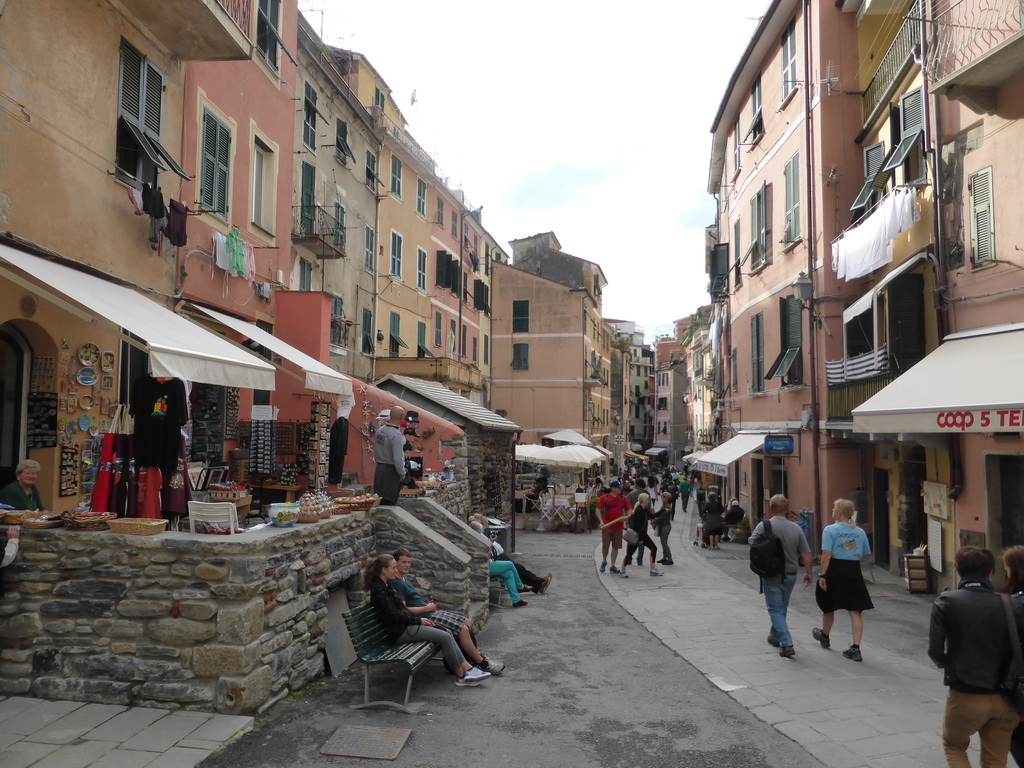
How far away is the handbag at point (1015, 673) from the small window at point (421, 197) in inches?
Answer: 899

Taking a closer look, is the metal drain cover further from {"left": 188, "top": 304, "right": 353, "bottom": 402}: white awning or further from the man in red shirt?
the man in red shirt

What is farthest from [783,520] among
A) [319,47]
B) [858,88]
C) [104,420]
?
[319,47]

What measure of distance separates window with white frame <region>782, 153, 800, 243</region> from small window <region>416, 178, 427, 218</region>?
1257 cm

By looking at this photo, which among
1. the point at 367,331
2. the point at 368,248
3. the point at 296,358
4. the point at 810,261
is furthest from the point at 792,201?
the point at 296,358

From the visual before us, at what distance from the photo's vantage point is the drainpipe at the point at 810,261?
15.1 m

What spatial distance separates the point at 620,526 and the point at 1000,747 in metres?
10.3

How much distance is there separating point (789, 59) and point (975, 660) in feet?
51.8

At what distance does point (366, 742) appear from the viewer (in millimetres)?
5449

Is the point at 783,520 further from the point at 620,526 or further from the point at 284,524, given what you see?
the point at 620,526

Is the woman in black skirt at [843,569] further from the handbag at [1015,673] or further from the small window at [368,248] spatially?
the small window at [368,248]

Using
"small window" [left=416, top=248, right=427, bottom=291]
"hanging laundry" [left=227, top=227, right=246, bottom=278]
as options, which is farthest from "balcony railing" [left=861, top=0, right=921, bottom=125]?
"small window" [left=416, top=248, right=427, bottom=291]

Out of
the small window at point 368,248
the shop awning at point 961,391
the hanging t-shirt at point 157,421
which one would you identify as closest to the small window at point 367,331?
the small window at point 368,248

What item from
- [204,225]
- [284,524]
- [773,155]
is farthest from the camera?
[773,155]

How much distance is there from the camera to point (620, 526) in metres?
14.5
